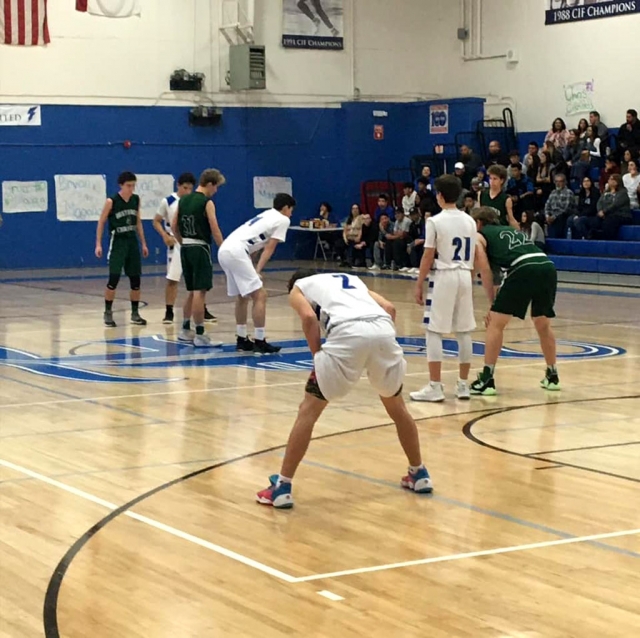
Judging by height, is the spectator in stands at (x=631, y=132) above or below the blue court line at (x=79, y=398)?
above

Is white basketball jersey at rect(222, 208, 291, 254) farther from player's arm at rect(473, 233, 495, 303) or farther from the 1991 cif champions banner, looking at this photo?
the 1991 cif champions banner

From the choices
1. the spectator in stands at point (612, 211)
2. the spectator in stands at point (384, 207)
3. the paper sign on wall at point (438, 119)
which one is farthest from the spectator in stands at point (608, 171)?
the paper sign on wall at point (438, 119)

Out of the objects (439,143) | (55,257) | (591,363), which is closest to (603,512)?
(591,363)

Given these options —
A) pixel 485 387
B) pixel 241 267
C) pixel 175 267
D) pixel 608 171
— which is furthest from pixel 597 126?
pixel 485 387

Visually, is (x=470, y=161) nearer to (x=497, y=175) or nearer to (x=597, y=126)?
(x=597, y=126)

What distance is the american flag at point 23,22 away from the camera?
25125 millimetres

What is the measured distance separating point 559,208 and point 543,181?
88cm

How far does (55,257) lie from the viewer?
26734 millimetres

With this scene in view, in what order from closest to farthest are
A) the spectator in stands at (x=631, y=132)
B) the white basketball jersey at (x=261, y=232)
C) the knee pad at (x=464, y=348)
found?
1. the knee pad at (x=464, y=348)
2. the white basketball jersey at (x=261, y=232)
3. the spectator in stands at (x=631, y=132)

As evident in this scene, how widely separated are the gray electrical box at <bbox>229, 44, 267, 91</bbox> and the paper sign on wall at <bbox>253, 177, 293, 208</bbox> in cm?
233

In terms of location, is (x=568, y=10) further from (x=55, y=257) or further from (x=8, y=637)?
(x=8, y=637)

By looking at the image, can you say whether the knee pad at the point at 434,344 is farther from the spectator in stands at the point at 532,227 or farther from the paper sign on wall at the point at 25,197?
the paper sign on wall at the point at 25,197

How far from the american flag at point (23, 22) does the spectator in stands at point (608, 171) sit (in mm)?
11540

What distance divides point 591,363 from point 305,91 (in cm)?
1798
